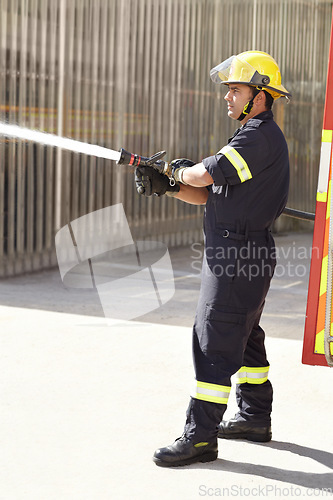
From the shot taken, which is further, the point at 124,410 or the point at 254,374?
the point at 124,410

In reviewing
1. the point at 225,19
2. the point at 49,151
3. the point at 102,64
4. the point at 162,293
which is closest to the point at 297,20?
the point at 225,19

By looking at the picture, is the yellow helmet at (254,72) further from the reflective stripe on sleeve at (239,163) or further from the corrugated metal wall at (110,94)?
the corrugated metal wall at (110,94)

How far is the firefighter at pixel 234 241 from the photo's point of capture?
3.73 m

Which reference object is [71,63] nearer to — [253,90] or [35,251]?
[35,251]

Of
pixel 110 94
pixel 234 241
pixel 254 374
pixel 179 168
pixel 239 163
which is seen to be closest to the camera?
pixel 239 163

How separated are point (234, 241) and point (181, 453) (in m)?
0.97

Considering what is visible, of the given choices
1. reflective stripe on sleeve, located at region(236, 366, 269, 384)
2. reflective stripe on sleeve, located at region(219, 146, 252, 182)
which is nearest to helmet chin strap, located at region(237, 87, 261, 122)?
reflective stripe on sleeve, located at region(219, 146, 252, 182)

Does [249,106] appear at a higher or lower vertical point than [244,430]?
higher

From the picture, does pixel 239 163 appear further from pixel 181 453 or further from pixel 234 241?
pixel 181 453

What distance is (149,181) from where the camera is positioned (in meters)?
3.97

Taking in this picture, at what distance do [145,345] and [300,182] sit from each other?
8596 mm

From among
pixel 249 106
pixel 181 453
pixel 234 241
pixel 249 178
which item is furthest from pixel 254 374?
pixel 249 106

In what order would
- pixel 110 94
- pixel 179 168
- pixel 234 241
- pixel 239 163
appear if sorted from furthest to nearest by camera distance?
pixel 110 94 → pixel 179 168 → pixel 234 241 → pixel 239 163

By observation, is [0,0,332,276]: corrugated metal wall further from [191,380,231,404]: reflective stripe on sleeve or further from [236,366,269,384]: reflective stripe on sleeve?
[191,380,231,404]: reflective stripe on sleeve
